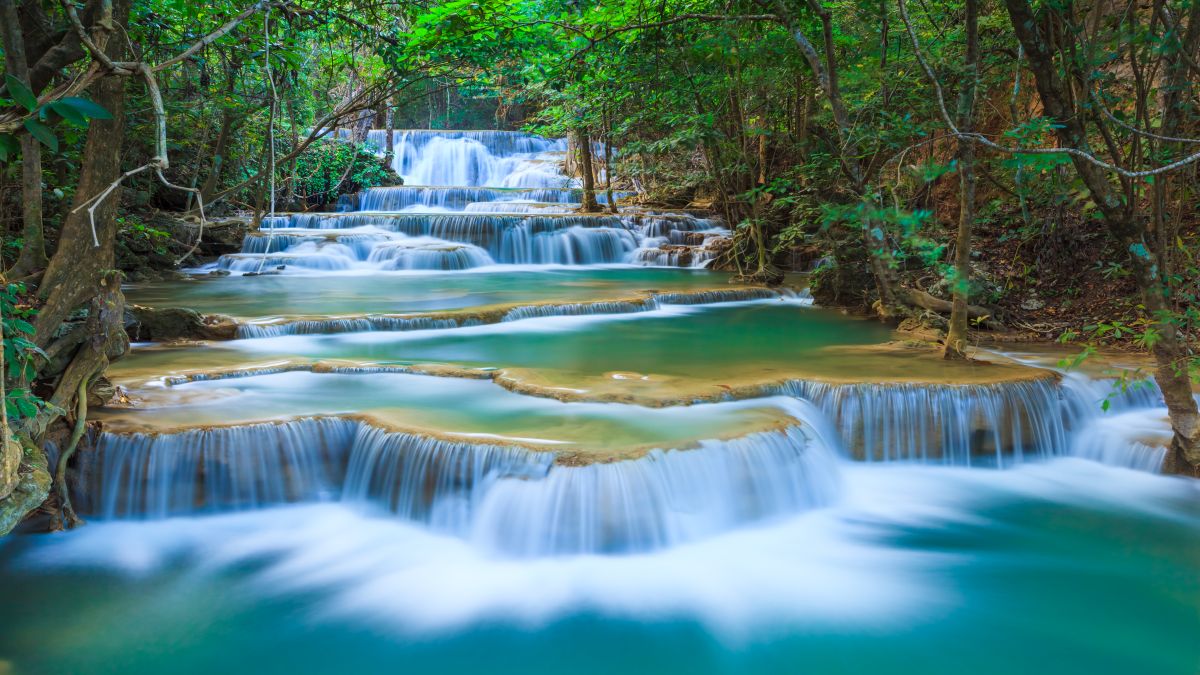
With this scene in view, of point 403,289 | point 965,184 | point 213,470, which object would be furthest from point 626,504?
point 403,289

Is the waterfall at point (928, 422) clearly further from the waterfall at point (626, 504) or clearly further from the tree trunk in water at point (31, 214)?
the tree trunk in water at point (31, 214)

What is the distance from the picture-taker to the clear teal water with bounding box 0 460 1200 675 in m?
3.97

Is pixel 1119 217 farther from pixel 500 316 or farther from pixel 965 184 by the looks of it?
pixel 500 316

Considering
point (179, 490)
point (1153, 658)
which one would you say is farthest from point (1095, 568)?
point (179, 490)

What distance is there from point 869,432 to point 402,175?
943 inches

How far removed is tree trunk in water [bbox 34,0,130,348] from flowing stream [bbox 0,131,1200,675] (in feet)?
3.39

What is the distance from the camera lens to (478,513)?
4.91 m

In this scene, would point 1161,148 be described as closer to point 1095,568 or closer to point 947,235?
point 1095,568

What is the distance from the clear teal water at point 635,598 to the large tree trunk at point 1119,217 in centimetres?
101

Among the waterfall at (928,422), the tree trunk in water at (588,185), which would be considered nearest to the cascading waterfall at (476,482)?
the waterfall at (928,422)

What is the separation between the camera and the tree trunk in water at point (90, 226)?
4094mm

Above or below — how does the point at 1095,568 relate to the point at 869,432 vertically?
below

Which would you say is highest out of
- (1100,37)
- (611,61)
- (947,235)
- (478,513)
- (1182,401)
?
(611,61)

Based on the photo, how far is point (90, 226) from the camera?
438cm
